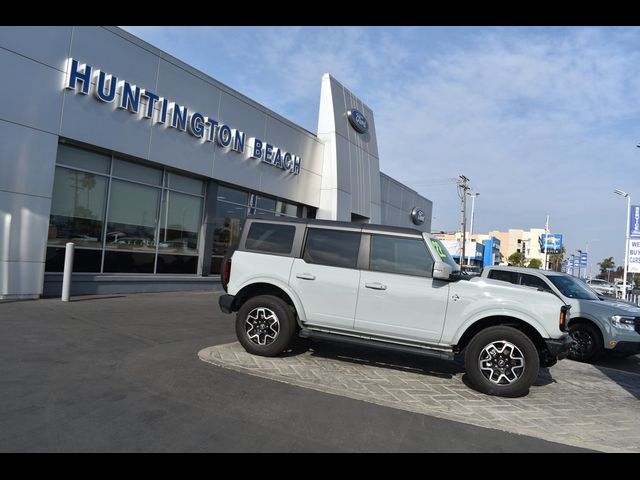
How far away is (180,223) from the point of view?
14.2 metres

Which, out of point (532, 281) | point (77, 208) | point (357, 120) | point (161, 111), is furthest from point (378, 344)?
point (357, 120)

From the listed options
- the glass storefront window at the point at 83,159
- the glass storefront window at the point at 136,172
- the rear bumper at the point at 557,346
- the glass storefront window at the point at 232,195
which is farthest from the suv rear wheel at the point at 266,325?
the glass storefront window at the point at 232,195

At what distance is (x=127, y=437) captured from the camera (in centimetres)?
353

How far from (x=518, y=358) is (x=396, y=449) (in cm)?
242

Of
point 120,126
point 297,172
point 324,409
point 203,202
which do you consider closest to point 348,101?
point 297,172

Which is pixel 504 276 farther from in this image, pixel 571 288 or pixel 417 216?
pixel 417 216

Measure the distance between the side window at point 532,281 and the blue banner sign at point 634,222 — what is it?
13588 millimetres

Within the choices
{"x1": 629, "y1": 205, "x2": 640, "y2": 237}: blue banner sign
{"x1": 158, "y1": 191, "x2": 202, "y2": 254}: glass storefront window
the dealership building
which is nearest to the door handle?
the dealership building

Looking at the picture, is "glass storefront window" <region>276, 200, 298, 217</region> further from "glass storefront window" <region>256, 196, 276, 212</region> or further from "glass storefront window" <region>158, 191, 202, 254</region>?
"glass storefront window" <region>158, 191, 202, 254</region>

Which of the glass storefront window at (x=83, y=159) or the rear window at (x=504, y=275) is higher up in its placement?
the glass storefront window at (x=83, y=159)

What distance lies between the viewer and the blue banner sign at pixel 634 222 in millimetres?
19391

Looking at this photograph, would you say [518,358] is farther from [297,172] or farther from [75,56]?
[297,172]

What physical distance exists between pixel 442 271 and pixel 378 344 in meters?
1.28

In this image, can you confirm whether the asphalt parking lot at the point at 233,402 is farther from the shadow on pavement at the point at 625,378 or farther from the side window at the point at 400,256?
the side window at the point at 400,256
